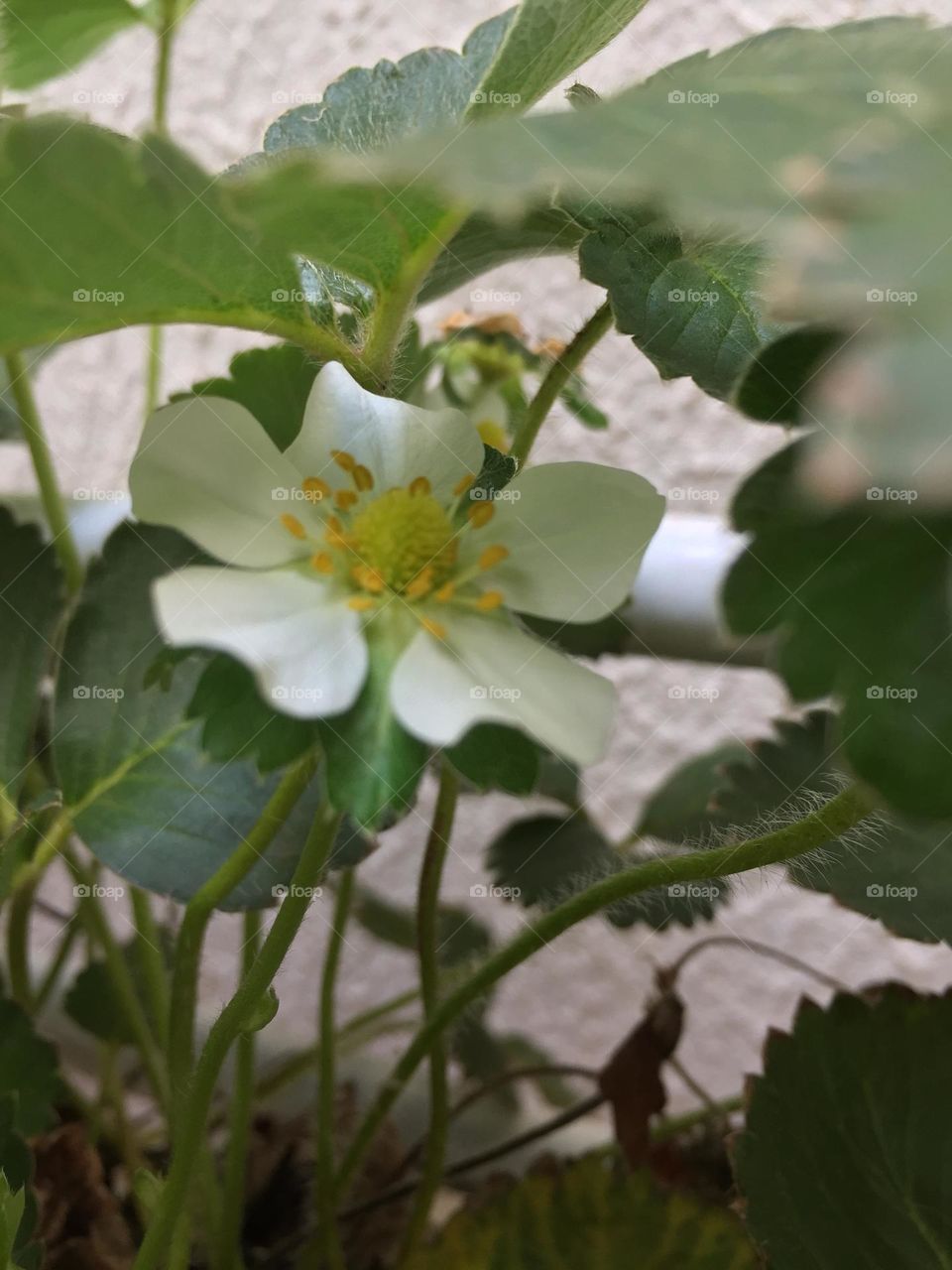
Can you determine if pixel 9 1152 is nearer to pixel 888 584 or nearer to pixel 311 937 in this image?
pixel 888 584

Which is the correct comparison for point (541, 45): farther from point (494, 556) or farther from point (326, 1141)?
point (326, 1141)

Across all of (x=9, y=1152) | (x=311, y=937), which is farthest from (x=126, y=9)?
(x=311, y=937)

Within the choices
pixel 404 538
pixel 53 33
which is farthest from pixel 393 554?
pixel 53 33

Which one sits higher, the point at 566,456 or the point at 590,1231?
the point at 566,456

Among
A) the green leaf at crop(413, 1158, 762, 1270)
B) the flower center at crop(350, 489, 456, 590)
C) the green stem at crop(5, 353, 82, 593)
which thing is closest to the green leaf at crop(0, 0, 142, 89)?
the green stem at crop(5, 353, 82, 593)

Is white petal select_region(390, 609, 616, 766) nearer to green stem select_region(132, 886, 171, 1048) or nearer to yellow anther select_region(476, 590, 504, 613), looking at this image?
yellow anther select_region(476, 590, 504, 613)

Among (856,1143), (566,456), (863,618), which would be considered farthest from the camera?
(566,456)
